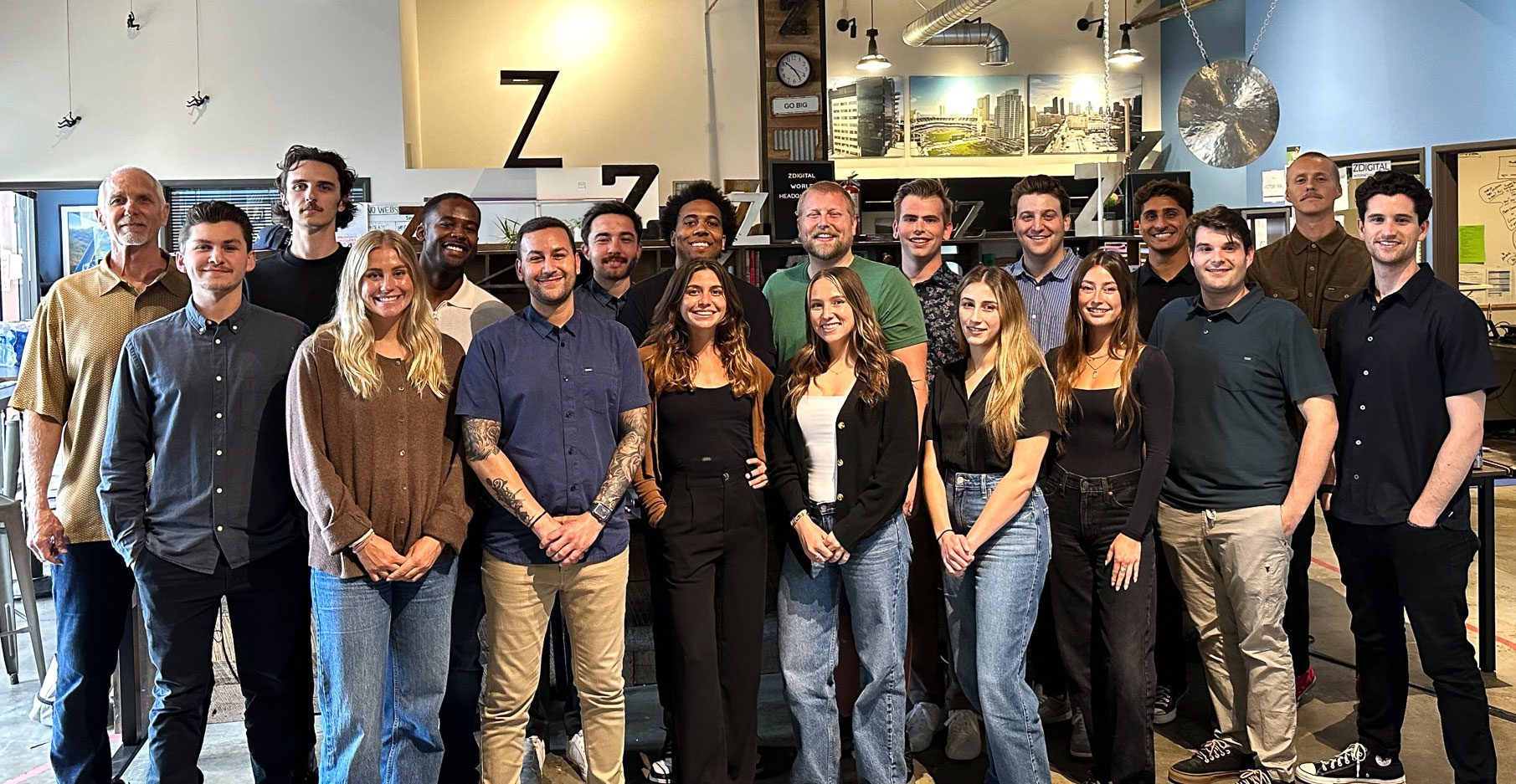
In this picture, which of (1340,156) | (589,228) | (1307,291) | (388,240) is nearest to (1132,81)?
(1340,156)

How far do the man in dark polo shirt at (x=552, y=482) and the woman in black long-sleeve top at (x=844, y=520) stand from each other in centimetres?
46

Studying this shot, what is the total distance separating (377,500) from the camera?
8.95ft

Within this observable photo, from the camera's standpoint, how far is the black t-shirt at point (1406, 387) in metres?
3.07

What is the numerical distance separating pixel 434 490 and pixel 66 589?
3.64 ft

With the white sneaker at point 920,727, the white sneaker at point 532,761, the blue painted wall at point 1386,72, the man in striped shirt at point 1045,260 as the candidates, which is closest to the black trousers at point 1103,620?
the white sneaker at point 920,727

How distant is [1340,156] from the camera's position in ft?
33.4

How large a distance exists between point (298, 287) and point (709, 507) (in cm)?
140

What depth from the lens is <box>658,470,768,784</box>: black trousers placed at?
9.87ft

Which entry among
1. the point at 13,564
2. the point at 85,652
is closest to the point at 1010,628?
the point at 85,652

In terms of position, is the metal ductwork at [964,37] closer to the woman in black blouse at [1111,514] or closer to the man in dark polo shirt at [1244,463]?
the man in dark polo shirt at [1244,463]

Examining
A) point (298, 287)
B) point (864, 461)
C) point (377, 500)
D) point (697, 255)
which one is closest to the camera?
point (377, 500)

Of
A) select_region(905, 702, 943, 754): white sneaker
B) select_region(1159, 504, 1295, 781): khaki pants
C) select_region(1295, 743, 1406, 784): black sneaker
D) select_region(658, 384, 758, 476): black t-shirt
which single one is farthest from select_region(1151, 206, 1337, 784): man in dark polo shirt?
select_region(658, 384, 758, 476): black t-shirt

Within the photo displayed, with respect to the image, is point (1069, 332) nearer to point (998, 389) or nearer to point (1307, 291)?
point (998, 389)

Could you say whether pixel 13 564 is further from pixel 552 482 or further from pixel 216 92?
pixel 216 92
